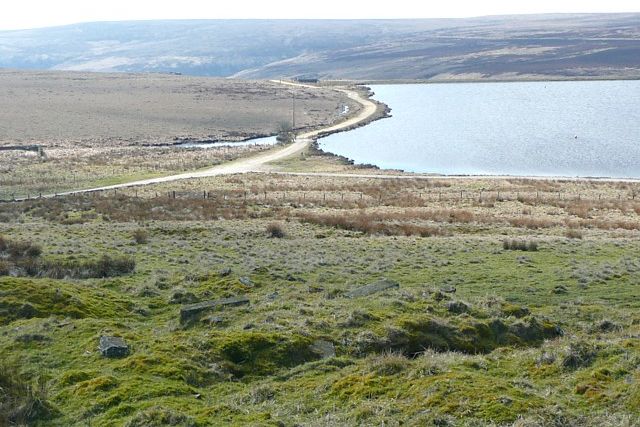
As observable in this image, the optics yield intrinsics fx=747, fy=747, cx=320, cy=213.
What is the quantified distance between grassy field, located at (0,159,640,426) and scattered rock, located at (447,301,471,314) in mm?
38

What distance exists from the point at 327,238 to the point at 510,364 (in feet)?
58.8

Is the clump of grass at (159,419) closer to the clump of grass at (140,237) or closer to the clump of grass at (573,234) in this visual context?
the clump of grass at (140,237)

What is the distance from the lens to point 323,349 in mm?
12461

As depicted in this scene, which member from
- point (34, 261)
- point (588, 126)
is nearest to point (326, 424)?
point (34, 261)

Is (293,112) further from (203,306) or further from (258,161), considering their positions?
(203,306)

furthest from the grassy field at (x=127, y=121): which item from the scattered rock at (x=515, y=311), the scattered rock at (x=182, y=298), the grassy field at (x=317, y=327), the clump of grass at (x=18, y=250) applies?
the scattered rock at (x=515, y=311)

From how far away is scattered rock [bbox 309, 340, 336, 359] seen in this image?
1225cm

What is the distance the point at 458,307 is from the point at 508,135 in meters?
86.4

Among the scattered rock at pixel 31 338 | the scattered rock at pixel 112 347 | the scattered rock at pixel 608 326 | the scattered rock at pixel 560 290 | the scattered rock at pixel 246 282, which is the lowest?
the scattered rock at pixel 560 290

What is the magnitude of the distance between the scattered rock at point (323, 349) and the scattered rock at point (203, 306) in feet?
9.93

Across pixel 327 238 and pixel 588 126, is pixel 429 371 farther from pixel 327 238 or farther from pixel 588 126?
pixel 588 126

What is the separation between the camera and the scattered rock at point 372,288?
55.5 feet

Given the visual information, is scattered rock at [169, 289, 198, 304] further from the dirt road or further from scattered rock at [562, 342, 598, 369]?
the dirt road

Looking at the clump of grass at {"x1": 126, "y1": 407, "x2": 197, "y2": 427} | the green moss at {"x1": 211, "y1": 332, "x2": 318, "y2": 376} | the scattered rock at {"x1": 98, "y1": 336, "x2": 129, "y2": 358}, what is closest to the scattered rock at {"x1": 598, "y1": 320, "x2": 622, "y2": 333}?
the green moss at {"x1": 211, "y1": 332, "x2": 318, "y2": 376}
